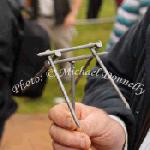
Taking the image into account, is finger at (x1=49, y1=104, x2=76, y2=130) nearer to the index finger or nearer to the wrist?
the index finger

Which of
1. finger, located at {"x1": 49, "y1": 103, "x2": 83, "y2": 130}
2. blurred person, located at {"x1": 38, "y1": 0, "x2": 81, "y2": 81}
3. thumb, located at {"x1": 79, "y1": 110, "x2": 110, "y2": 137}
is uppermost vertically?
blurred person, located at {"x1": 38, "y1": 0, "x2": 81, "y2": 81}

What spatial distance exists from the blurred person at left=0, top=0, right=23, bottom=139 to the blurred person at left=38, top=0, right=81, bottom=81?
45cm

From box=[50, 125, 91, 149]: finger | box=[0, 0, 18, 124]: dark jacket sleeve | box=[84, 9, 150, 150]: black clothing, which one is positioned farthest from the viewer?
box=[0, 0, 18, 124]: dark jacket sleeve

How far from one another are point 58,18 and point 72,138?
226cm

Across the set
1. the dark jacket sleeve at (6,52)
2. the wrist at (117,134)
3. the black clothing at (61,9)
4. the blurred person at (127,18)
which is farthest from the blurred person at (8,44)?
the wrist at (117,134)

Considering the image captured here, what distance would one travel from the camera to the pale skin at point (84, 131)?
0.90 meters

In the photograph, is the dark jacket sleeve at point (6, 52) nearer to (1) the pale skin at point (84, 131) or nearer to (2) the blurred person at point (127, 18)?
(2) the blurred person at point (127, 18)

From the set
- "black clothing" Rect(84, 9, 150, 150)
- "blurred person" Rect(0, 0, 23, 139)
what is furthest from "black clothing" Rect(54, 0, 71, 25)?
"black clothing" Rect(84, 9, 150, 150)

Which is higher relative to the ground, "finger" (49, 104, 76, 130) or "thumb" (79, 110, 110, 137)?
"finger" (49, 104, 76, 130)

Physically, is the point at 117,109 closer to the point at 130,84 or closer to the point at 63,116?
the point at 130,84

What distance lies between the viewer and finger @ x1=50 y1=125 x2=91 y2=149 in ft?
2.93

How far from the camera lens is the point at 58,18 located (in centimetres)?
312

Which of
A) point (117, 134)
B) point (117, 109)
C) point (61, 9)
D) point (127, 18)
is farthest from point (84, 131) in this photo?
point (127, 18)

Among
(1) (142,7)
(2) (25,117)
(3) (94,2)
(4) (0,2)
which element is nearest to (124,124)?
(3) (94,2)
